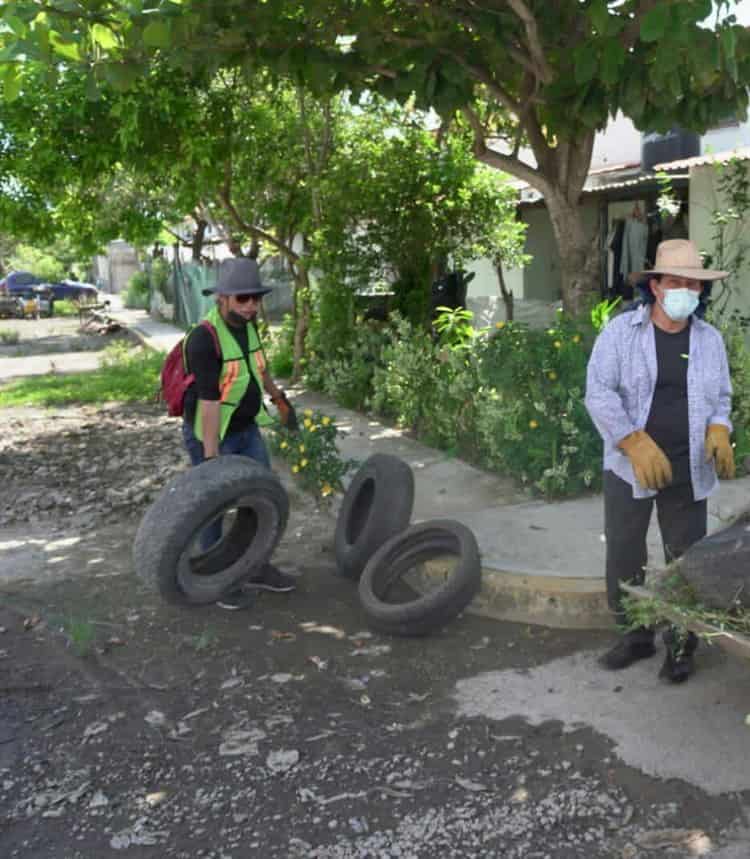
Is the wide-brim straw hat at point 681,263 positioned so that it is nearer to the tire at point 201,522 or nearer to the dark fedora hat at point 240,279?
the dark fedora hat at point 240,279

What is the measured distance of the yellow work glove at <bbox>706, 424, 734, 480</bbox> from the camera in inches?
172

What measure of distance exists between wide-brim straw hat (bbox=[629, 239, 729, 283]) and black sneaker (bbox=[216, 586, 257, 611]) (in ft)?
9.40

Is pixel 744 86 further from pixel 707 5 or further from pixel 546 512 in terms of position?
pixel 546 512

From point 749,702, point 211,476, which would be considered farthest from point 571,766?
point 211,476

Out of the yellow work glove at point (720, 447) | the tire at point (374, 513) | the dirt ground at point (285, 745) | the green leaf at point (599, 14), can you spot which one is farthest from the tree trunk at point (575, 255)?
the yellow work glove at point (720, 447)

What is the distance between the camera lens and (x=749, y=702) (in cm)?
443

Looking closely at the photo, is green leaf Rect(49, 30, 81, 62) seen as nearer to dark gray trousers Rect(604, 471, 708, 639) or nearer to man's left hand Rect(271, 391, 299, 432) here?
man's left hand Rect(271, 391, 299, 432)

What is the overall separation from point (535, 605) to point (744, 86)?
4.24m

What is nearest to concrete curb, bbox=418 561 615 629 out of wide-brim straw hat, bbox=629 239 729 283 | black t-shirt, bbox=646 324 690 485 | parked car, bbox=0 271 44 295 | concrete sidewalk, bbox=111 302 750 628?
concrete sidewalk, bbox=111 302 750 628

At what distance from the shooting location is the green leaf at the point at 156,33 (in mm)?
6266

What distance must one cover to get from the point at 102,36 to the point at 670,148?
9.69 meters

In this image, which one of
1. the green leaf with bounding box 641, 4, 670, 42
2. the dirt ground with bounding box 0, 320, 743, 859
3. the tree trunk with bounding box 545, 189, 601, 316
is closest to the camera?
the dirt ground with bounding box 0, 320, 743, 859

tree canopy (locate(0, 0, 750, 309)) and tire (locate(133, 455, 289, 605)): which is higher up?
tree canopy (locate(0, 0, 750, 309))

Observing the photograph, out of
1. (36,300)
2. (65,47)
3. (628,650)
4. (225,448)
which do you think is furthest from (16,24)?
(36,300)
